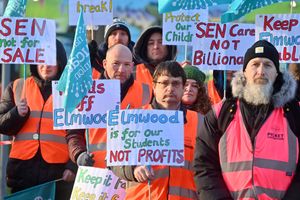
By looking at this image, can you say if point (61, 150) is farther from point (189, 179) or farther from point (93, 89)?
point (189, 179)

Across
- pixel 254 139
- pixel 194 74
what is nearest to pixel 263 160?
pixel 254 139

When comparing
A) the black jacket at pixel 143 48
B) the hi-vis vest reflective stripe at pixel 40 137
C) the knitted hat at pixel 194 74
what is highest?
the black jacket at pixel 143 48

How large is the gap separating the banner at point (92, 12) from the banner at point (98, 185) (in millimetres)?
2792

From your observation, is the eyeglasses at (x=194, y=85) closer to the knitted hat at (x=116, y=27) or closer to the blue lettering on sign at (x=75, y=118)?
the blue lettering on sign at (x=75, y=118)

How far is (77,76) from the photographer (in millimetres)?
7336

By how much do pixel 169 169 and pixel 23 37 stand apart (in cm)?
251

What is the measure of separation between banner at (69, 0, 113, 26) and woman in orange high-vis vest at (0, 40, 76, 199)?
5.05 feet

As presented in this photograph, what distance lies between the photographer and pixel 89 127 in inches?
291

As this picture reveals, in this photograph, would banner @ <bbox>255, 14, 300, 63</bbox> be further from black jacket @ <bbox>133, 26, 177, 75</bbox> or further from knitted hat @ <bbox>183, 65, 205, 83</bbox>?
black jacket @ <bbox>133, 26, 177, 75</bbox>

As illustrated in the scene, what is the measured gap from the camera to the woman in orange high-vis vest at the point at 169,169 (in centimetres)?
640

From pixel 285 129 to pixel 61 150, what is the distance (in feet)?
9.47

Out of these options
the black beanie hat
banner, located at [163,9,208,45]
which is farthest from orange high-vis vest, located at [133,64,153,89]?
the black beanie hat

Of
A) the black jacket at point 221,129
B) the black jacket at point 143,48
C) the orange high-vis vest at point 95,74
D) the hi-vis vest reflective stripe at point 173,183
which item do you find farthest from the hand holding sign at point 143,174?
the black jacket at point 143,48

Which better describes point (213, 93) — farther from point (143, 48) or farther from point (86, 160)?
point (86, 160)
